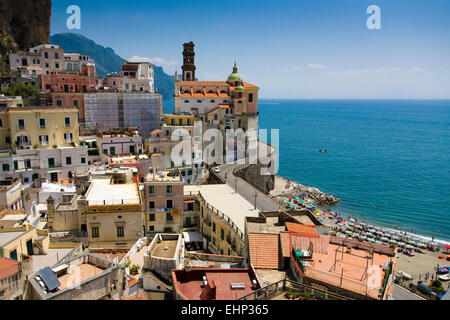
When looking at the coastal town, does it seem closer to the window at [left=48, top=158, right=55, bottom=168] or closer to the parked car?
the window at [left=48, top=158, right=55, bottom=168]

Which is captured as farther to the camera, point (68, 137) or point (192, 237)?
point (68, 137)

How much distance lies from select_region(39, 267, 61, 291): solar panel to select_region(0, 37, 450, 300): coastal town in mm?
39

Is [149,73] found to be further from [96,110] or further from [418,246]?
[418,246]

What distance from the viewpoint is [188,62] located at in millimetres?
73750

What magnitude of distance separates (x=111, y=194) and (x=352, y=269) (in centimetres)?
1809

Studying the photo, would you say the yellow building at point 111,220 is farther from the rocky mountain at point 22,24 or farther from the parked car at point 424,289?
the rocky mountain at point 22,24

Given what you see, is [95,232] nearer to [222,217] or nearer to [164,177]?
[164,177]

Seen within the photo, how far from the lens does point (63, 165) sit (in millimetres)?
36500

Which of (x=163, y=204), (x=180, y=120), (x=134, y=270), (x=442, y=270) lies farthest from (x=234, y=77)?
(x=134, y=270)

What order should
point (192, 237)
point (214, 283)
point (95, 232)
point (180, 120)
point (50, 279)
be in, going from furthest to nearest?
point (180, 120), point (192, 237), point (95, 232), point (50, 279), point (214, 283)

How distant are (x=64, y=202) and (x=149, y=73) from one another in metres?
47.4

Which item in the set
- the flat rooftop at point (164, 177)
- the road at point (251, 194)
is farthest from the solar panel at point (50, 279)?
the road at point (251, 194)

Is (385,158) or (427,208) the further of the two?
(385,158)
